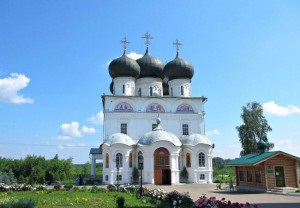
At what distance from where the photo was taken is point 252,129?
38.3 meters

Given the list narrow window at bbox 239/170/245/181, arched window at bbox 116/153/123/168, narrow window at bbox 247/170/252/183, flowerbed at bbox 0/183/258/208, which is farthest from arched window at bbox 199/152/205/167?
flowerbed at bbox 0/183/258/208

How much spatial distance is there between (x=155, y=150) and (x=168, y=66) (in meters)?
11.8

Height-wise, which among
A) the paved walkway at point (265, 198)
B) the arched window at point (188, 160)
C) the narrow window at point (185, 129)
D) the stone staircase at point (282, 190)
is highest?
the narrow window at point (185, 129)

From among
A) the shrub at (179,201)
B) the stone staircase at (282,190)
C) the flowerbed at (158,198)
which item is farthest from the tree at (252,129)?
the shrub at (179,201)

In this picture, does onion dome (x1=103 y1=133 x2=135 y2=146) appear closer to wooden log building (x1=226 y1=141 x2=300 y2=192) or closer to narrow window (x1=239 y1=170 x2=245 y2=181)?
narrow window (x1=239 y1=170 x2=245 y2=181)

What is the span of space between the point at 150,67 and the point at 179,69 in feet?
12.3

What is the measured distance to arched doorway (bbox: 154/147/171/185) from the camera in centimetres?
3089

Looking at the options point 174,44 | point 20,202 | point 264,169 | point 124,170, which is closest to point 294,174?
point 264,169

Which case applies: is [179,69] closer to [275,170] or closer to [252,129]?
[252,129]

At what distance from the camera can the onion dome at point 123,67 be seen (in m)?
37.2

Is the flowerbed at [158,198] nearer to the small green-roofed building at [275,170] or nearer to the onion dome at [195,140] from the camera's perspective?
the small green-roofed building at [275,170]

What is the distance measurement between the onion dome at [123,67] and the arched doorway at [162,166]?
10.5 metres

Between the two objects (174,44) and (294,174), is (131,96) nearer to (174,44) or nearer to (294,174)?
(174,44)

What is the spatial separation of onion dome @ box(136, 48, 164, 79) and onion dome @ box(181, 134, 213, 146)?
9550mm
